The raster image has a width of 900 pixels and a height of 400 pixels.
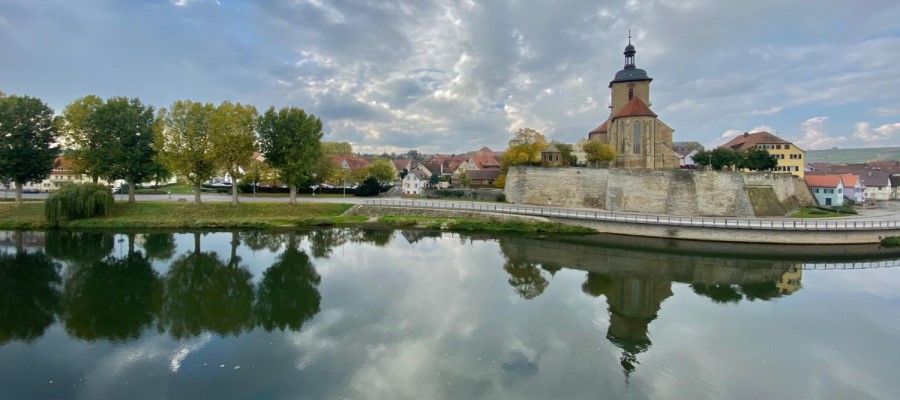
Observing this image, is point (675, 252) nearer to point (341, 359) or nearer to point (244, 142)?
point (341, 359)

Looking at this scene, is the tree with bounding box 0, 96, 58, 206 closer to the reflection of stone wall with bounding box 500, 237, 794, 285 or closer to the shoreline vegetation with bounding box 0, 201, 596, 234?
the shoreline vegetation with bounding box 0, 201, 596, 234

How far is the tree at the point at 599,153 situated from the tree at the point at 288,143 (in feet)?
78.9

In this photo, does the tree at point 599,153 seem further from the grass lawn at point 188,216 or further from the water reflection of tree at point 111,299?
the water reflection of tree at point 111,299

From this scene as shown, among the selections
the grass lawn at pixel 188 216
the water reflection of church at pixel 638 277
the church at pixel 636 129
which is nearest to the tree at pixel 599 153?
the church at pixel 636 129

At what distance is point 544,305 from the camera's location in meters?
14.7

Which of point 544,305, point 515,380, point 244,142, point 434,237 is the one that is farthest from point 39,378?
point 244,142

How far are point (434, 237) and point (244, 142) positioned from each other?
1581 cm

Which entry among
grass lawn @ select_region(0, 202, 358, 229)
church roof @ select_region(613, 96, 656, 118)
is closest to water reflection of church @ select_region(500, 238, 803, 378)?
grass lawn @ select_region(0, 202, 358, 229)

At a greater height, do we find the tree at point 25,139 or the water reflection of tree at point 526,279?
the tree at point 25,139

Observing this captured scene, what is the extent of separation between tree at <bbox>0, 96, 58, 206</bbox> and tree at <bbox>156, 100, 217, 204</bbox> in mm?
7459

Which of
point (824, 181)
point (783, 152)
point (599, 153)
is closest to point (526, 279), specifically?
point (599, 153)

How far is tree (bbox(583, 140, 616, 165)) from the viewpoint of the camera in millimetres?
37844

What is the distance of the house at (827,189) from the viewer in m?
40.4

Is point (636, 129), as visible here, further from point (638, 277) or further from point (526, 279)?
point (526, 279)
